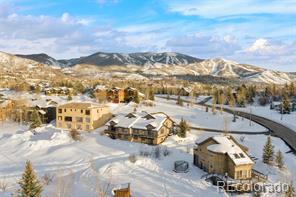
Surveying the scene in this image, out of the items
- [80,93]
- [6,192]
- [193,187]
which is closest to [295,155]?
[193,187]

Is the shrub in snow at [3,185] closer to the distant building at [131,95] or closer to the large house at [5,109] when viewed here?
the large house at [5,109]

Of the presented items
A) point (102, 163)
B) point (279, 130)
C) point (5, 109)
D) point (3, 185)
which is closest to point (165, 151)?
point (102, 163)

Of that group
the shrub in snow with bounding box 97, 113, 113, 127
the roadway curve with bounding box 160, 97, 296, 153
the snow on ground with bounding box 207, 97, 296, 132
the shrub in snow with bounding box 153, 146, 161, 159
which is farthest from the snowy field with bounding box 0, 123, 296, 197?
the snow on ground with bounding box 207, 97, 296, 132

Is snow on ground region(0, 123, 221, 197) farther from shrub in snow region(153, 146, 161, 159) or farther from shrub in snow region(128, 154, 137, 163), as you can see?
shrub in snow region(153, 146, 161, 159)

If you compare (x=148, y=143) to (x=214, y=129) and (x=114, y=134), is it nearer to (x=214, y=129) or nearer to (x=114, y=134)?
(x=114, y=134)

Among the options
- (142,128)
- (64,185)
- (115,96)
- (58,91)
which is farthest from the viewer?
(58,91)

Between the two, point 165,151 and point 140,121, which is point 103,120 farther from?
point 165,151
